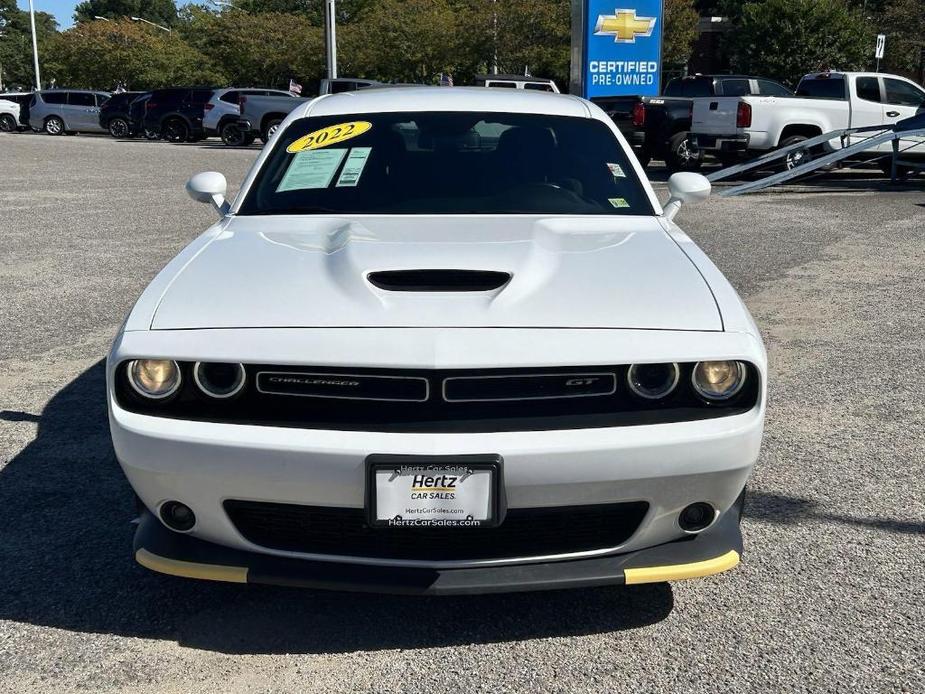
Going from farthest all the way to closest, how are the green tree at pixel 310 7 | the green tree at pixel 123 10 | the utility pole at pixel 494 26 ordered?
the green tree at pixel 123 10, the green tree at pixel 310 7, the utility pole at pixel 494 26

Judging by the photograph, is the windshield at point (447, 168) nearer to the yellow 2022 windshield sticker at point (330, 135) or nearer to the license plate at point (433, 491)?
the yellow 2022 windshield sticker at point (330, 135)

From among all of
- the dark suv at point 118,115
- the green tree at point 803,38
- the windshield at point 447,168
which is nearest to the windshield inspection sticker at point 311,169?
the windshield at point 447,168

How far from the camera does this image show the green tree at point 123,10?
122 metres

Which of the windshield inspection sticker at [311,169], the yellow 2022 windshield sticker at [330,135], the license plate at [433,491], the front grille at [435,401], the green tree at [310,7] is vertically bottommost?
the license plate at [433,491]

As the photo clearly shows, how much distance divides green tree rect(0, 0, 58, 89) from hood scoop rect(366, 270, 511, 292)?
9141 cm

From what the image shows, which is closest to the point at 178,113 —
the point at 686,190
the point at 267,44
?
the point at 267,44

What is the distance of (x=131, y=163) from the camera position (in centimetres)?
2125

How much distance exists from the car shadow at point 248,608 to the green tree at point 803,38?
42.2 m

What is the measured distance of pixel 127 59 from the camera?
5772 centimetres

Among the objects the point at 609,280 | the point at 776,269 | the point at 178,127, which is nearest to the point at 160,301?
the point at 609,280

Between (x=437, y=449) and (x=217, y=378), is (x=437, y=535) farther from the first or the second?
(x=217, y=378)

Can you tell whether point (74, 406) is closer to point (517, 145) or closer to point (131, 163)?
point (517, 145)

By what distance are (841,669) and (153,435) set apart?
1933mm

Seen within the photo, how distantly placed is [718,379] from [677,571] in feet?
1.71
